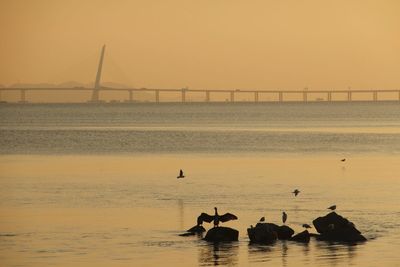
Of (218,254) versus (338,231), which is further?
(338,231)

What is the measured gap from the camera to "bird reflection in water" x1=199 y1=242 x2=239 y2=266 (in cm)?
2545

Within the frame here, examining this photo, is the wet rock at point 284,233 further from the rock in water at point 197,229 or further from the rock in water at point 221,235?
the rock in water at point 197,229

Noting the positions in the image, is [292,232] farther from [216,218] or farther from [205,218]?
[205,218]

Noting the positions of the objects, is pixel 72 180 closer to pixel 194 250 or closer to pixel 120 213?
pixel 120 213

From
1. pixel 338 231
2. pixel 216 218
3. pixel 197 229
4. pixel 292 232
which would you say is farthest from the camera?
pixel 197 229

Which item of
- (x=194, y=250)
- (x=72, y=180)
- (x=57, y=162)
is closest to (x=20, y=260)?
(x=194, y=250)

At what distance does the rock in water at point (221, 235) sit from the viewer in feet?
92.2

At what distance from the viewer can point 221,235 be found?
28.1m

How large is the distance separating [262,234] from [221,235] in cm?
104

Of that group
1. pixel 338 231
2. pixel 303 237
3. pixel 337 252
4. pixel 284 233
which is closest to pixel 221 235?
pixel 284 233

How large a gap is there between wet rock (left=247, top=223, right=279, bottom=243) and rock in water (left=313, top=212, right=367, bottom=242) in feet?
4.04

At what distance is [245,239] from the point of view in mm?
28609

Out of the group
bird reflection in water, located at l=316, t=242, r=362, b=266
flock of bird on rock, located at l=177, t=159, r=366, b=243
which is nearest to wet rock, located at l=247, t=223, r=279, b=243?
flock of bird on rock, located at l=177, t=159, r=366, b=243

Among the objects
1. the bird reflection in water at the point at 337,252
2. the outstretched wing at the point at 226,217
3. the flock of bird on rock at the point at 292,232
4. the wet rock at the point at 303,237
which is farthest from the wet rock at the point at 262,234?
the outstretched wing at the point at 226,217
